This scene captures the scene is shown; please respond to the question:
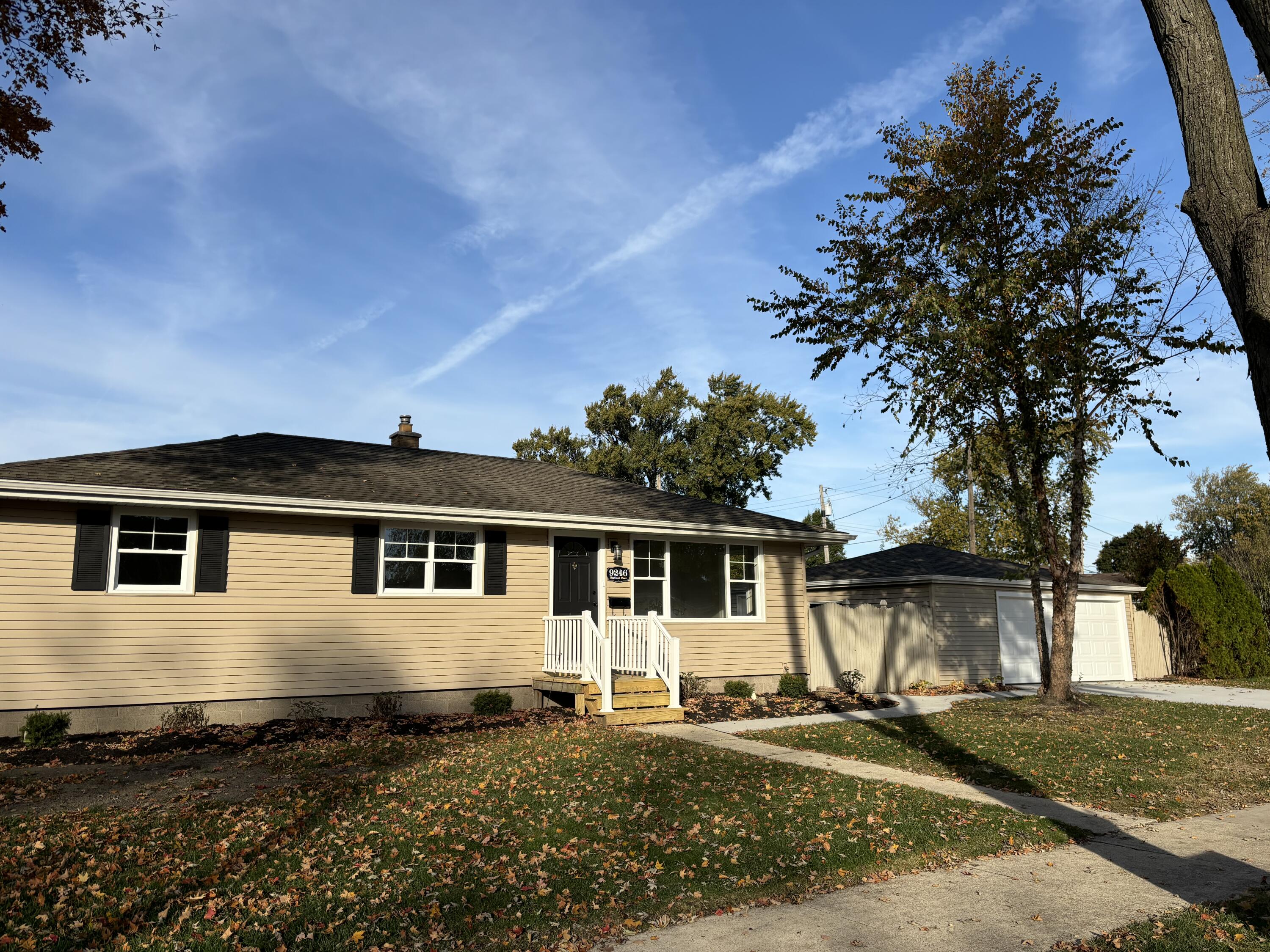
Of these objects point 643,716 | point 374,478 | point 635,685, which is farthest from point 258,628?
point 643,716

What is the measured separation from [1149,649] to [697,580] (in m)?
14.9

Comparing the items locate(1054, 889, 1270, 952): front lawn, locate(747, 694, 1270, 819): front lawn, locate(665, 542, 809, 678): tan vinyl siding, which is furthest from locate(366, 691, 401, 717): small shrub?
locate(1054, 889, 1270, 952): front lawn

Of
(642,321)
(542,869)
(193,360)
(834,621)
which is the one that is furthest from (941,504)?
(542,869)

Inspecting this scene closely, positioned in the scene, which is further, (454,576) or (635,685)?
(454,576)

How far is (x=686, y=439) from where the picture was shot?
141ft

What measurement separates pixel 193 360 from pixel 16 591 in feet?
32.7

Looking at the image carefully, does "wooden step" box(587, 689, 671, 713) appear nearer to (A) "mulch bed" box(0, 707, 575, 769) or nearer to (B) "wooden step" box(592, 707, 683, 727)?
(B) "wooden step" box(592, 707, 683, 727)

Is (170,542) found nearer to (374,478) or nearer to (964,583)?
(374,478)

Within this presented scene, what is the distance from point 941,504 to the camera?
46.1m

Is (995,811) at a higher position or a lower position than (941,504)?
lower

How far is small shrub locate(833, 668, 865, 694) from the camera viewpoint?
17359mm

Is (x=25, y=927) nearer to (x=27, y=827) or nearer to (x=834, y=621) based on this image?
(x=27, y=827)

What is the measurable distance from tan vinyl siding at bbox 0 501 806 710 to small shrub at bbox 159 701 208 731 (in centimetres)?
14

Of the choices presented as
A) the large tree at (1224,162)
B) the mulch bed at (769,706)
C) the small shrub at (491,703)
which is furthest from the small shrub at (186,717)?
the large tree at (1224,162)
